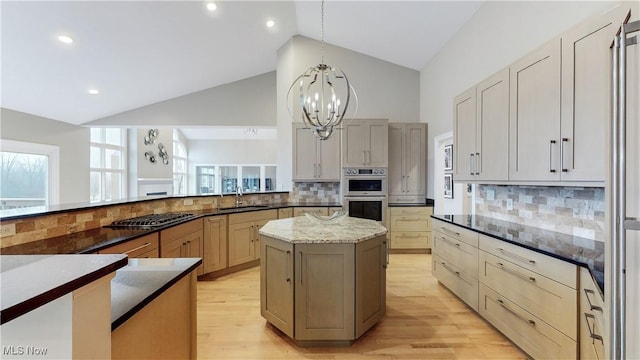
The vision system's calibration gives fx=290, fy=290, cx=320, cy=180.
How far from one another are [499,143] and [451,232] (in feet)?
3.32

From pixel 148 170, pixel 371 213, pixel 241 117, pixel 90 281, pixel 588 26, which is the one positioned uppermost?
pixel 241 117

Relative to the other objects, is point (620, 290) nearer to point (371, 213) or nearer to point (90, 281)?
point (90, 281)

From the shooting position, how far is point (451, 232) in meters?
3.06

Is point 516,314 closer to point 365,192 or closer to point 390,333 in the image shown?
point 390,333

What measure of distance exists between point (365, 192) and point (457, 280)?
7.20ft

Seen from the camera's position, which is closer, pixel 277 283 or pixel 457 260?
pixel 277 283

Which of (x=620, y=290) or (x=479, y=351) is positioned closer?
(x=620, y=290)

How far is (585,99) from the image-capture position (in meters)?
1.80

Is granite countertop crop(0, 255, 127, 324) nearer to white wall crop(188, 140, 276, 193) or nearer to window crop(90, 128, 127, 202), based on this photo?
window crop(90, 128, 127, 202)

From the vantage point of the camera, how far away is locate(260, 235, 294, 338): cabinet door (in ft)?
7.41

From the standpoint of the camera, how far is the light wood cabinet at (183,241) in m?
2.86

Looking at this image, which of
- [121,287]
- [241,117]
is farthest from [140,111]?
[121,287]

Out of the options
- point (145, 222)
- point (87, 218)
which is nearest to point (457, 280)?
point (145, 222)

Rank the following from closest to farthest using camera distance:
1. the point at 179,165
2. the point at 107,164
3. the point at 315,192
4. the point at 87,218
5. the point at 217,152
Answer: the point at 87,218 → the point at 315,192 → the point at 107,164 → the point at 179,165 → the point at 217,152
